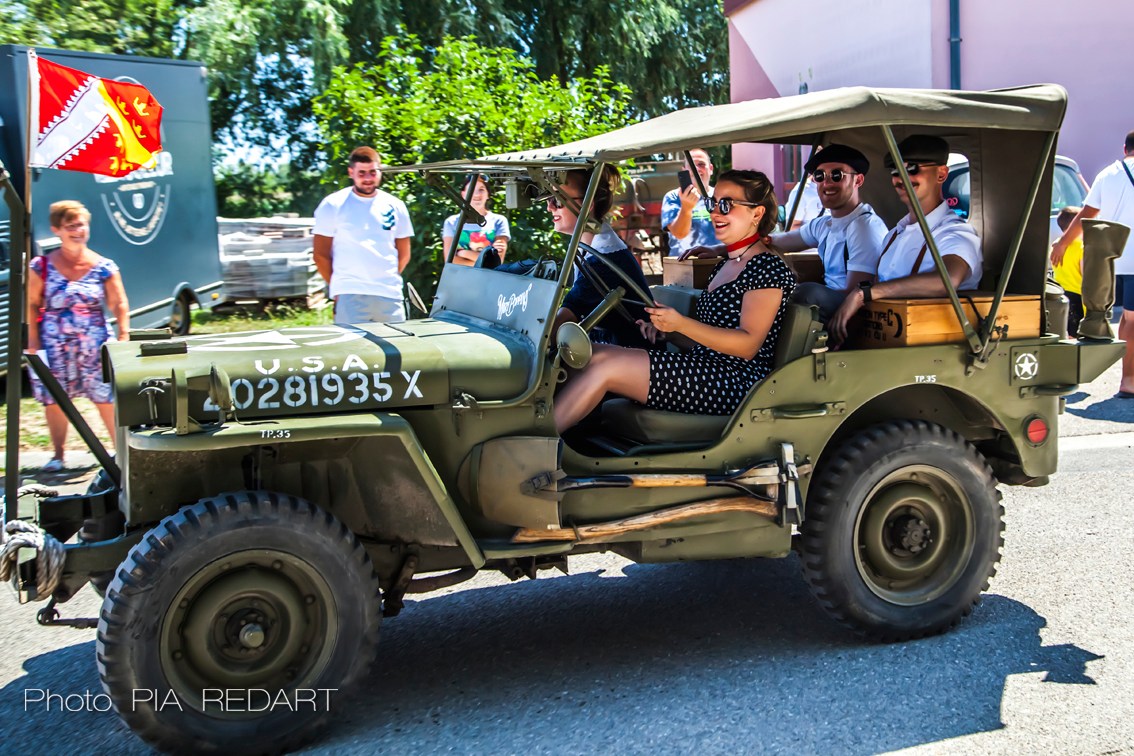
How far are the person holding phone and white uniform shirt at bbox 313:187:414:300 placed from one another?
6.02ft

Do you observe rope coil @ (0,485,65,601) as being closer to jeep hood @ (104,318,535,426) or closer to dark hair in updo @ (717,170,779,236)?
jeep hood @ (104,318,535,426)

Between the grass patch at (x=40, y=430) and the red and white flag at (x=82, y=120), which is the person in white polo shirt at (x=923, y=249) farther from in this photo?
the grass patch at (x=40, y=430)

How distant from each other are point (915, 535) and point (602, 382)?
1.37 metres

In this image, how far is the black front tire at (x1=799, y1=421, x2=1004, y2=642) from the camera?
13.9 feet

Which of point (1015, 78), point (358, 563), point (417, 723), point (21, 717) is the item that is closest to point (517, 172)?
point (358, 563)

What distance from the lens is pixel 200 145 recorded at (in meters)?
11.3

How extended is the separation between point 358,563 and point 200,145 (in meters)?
8.80

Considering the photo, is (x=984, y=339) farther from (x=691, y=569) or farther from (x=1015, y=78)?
(x=1015, y=78)

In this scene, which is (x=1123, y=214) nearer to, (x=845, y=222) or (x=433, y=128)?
(x=845, y=222)

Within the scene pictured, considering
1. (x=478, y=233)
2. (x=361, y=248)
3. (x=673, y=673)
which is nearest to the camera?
(x=673, y=673)

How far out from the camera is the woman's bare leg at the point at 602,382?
409 centimetres

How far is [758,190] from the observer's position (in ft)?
14.3

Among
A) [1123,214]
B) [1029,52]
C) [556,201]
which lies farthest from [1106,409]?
[1029,52]

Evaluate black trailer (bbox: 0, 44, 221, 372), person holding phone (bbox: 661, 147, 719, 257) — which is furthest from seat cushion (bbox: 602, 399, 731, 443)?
black trailer (bbox: 0, 44, 221, 372)
